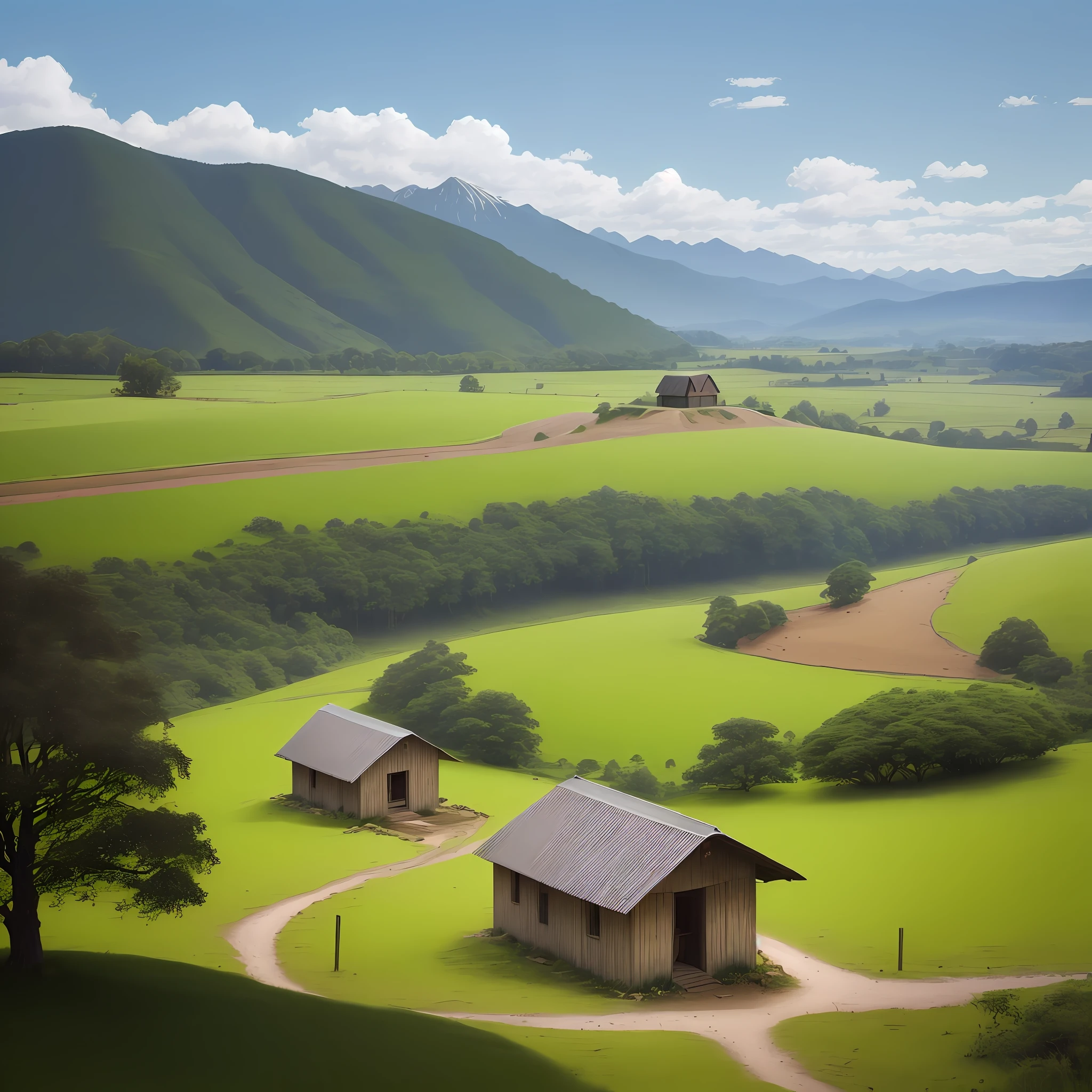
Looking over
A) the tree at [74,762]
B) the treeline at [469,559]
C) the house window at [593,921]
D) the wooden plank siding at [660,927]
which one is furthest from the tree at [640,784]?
Result: the tree at [74,762]

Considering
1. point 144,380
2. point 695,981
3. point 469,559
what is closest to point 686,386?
point 469,559

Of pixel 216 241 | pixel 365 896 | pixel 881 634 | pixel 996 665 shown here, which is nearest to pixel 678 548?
pixel 881 634

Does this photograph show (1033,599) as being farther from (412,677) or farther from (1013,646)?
(412,677)

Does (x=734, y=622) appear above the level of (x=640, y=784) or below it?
above

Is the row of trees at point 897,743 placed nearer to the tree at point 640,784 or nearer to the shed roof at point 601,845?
the tree at point 640,784

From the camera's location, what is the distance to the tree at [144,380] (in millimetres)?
79250

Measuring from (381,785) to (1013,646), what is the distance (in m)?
34.2

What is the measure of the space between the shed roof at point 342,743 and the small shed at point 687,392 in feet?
201

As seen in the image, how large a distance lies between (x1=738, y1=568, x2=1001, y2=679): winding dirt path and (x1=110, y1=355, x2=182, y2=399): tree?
45.2 meters

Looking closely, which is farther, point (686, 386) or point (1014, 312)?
point (1014, 312)

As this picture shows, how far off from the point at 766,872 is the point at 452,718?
985 inches

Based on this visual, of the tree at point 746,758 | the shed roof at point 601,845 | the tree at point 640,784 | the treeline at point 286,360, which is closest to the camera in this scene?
the shed roof at point 601,845

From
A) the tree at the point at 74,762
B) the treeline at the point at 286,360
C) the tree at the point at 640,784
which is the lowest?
the tree at the point at 640,784

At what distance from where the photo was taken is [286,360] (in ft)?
373
